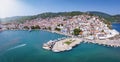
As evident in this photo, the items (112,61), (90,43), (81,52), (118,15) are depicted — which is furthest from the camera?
(118,15)

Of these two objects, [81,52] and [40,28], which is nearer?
[81,52]

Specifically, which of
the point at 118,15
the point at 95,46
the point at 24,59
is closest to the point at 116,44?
the point at 95,46

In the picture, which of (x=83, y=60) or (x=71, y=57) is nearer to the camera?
(x=83, y=60)

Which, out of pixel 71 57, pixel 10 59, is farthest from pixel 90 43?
pixel 10 59

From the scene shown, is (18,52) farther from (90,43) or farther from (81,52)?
(90,43)

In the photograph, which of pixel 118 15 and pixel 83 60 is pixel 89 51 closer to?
pixel 83 60

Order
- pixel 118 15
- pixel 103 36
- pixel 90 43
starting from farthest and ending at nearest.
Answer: pixel 118 15, pixel 103 36, pixel 90 43

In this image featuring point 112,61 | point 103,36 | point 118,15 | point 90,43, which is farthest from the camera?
point 118,15

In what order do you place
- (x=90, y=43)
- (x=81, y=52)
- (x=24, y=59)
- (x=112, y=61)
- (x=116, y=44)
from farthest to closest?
(x=90, y=43) → (x=116, y=44) → (x=81, y=52) → (x=24, y=59) → (x=112, y=61)
